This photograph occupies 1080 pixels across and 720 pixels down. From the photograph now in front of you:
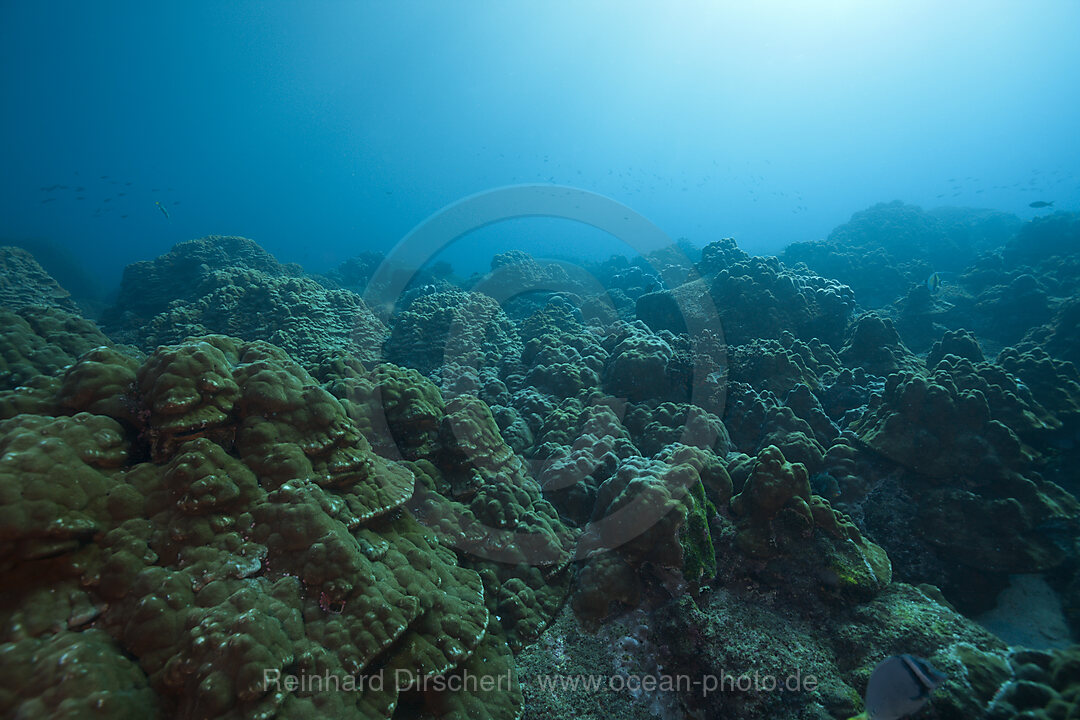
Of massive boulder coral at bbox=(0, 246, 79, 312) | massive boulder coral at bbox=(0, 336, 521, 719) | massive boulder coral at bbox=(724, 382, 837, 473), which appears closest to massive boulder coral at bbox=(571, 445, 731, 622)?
massive boulder coral at bbox=(0, 336, 521, 719)

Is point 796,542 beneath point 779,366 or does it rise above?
beneath

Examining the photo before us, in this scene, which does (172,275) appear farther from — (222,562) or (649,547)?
(649,547)

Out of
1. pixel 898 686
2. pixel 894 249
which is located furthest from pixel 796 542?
pixel 894 249

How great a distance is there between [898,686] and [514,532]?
3829 millimetres

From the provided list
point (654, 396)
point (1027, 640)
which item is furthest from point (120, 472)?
point (1027, 640)

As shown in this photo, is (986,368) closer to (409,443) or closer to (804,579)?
(804,579)

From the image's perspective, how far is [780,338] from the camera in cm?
1143

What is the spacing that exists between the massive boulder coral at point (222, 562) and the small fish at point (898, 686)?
2.86 meters

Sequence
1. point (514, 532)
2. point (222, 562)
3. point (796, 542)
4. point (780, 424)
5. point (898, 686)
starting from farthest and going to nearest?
point (780, 424), point (514, 532), point (796, 542), point (222, 562), point (898, 686)

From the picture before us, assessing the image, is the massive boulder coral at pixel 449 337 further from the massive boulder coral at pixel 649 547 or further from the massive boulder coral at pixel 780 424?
the massive boulder coral at pixel 649 547

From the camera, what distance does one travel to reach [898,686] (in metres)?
2.79

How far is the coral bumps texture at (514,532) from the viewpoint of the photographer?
2803 millimetres

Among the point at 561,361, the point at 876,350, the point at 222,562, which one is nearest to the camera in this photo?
the point at 222,562

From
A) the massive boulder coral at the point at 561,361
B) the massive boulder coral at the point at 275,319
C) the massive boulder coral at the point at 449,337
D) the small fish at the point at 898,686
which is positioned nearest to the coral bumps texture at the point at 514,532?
the massive boulder coral at the point at 561,361
